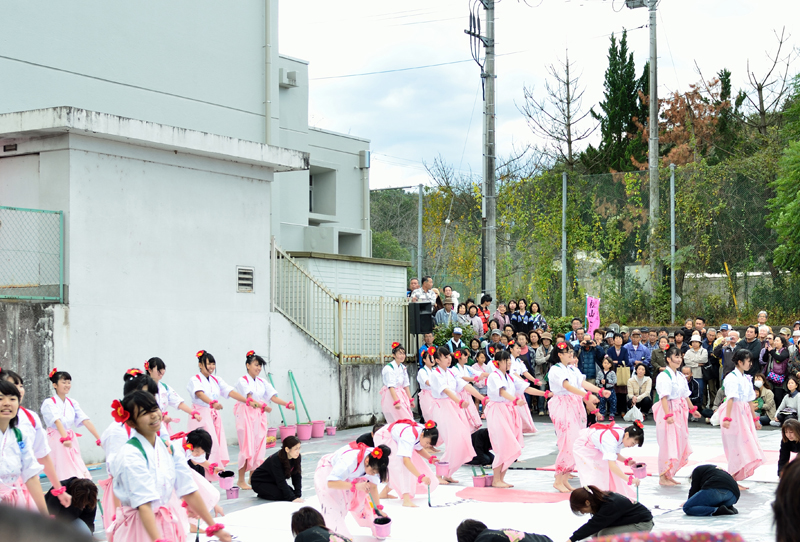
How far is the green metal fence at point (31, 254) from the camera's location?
10.7 m

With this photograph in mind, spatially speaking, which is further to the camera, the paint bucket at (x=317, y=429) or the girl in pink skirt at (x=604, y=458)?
the paint bucket at (x=317, y=429)

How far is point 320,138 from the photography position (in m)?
23.3

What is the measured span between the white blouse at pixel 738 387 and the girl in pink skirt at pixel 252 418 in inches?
200

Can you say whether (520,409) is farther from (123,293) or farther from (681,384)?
(123,293)

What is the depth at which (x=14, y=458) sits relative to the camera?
572 cm

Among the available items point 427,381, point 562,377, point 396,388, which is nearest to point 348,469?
point 562,377

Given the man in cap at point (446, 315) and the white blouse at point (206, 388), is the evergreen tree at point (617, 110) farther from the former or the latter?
the white blouse at point (206, 388)

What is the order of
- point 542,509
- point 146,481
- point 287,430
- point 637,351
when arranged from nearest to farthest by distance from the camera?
point 146,481, point 542,509, point 287,430, point 637,351

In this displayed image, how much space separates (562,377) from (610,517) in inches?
146

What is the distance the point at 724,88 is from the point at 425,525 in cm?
2206

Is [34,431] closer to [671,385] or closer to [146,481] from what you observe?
[146,481]

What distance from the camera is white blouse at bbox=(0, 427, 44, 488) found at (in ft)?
18.6

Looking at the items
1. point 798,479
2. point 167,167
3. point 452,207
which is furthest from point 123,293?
point 452,207

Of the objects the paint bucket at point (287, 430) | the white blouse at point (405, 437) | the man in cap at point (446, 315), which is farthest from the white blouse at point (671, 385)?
the man in cap at point (446, 315)
